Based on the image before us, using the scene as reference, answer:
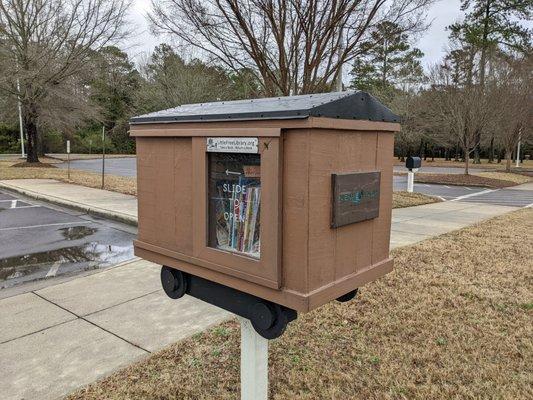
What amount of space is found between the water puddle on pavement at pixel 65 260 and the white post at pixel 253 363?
3.53m

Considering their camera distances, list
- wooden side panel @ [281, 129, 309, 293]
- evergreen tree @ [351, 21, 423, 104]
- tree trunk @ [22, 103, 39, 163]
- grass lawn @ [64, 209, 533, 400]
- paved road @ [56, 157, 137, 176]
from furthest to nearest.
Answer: evergreen tree @ [351, 21, 423, 104] < paved road @ [56, 157, 137, 176] < tree trunk @ [22, 103, 39, 163] < grass lawn @ [64, 209, 533, 400] < wooden side panel @ [281, 129, 309, 293]

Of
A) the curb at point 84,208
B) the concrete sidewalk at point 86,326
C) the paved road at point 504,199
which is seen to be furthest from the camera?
the paved road at point 504,199

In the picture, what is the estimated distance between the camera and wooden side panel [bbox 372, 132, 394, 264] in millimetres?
1891

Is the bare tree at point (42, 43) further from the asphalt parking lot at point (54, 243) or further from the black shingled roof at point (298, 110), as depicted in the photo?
the black shingled roof at point (298, 110)

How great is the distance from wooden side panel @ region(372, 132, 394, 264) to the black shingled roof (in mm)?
107

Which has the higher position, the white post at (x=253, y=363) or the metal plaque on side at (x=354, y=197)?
the metal plaque on side at (x=354, y=197)

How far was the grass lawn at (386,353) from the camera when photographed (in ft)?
8.43

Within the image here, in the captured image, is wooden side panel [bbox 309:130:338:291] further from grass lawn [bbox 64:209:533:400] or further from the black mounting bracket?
grass lawn [bbox 64:209:533:400]

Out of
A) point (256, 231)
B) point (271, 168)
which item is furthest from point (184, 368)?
point (271, 168)

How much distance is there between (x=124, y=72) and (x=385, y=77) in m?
27.4

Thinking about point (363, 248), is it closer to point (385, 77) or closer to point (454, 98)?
point (454, 98)

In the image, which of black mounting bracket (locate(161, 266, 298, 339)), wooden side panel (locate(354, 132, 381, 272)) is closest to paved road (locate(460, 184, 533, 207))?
wooden side panel (locate(354, 132, 381, 272))

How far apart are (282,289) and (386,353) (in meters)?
1.76

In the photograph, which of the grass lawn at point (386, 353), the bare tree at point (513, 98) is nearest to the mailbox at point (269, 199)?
the grass lawn at point (386, 353)
